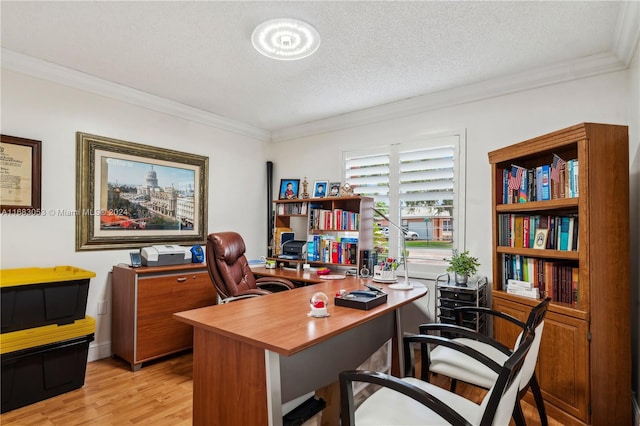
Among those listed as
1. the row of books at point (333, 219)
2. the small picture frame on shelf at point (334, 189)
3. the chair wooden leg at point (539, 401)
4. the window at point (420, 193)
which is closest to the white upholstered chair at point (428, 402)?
the chair wooden leg at point (539, 401)

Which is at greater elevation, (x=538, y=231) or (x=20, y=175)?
(x=20, y=175)

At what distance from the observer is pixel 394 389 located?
1.21 m

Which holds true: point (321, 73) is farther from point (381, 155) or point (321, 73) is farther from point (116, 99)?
point (116, 99)

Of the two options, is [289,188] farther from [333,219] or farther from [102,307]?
[102,307]

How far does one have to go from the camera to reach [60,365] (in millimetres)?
2545

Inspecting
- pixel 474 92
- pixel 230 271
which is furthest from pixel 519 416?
pixel 474 92

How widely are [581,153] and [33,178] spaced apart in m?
4.01

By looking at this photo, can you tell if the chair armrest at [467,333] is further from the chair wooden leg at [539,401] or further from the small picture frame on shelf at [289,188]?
the small picture frame on shelf at [289,188]

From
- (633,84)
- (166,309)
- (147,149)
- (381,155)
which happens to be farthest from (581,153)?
(147,149)

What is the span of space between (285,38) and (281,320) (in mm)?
1840

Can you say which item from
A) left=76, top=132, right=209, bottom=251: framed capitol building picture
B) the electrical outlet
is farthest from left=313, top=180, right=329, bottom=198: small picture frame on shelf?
the electrical outlet

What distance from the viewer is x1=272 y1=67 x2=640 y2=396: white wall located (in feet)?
8.07

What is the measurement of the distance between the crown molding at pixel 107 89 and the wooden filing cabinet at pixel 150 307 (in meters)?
1.67

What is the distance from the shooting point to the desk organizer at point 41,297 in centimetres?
232
